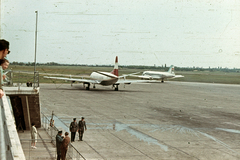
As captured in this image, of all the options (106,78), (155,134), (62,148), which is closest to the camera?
(62,148)

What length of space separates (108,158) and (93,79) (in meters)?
40.7

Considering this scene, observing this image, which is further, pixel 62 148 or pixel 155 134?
pixel 155 134

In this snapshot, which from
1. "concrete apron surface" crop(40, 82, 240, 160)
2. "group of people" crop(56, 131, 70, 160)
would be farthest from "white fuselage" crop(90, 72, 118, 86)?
"group of people" crop(56, 131, 70, 160)

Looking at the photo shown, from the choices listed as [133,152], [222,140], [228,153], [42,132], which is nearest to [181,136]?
[222,140]

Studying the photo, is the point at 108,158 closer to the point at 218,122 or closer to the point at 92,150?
the point at 92,150

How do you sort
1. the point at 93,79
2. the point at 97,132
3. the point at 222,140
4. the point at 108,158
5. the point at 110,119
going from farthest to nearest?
1. the point at 93,79
2. the point at 110,119
3. the point at 97,132
4. the point at 222,140
5. the point at 108,158

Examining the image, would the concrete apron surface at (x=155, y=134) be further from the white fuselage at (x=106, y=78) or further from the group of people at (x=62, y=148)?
the white fuselage at (x=106, y=78)

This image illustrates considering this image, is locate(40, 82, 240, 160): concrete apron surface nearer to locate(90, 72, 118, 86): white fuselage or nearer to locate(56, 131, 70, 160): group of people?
locate(56, 131, 70, 160): group of people

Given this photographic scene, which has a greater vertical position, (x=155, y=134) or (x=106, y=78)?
(x=106, y=78)

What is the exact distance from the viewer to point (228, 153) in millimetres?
15234

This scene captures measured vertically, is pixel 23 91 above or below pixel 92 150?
above

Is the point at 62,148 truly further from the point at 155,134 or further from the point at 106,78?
the point at 106,78

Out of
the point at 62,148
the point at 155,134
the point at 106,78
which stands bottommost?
the point at 155,134

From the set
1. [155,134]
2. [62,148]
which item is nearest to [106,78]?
[155,134]
